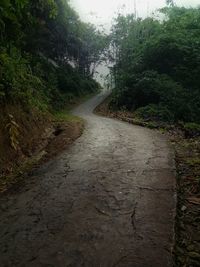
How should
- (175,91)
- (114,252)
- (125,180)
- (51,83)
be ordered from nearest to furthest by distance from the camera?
(114,252)
(125,180)
(175,91)
(51,83)

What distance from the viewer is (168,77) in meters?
20.6

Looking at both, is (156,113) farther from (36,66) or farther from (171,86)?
(36,66)

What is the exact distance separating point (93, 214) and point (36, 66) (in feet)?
69.8

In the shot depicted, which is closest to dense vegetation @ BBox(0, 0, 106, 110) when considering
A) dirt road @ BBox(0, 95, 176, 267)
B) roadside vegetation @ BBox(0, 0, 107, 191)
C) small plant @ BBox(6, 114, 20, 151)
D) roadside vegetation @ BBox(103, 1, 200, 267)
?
roadside vegetation @ BBox(0, 0, 107, 191)

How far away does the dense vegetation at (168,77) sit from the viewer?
16828 millimetres

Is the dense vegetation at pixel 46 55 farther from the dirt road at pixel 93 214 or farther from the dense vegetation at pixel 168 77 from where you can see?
the dense vegetation at pixel 168 77

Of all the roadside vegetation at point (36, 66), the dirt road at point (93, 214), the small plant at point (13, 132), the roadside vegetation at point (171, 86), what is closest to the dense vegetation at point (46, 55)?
the roadside vegetation at point (36, 66)

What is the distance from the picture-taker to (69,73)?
128ft

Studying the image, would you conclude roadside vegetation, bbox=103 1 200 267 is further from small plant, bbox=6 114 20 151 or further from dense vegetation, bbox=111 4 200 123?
small plant, bbox=6 114 20 151

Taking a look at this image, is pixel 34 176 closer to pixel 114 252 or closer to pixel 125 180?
pixel 125 180

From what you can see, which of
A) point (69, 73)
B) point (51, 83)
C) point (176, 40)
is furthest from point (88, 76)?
point (176, 40)

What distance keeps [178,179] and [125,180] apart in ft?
3.29

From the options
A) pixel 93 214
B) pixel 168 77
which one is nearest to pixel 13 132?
pixel 93 214

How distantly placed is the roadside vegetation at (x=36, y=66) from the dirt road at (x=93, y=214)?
1651 millimetres
